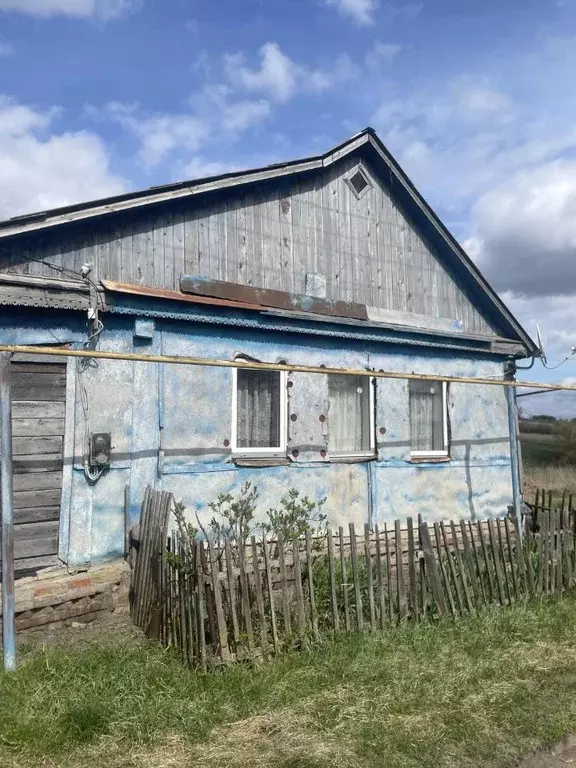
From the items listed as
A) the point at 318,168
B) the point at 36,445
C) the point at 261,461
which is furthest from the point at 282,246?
the point at 36,445

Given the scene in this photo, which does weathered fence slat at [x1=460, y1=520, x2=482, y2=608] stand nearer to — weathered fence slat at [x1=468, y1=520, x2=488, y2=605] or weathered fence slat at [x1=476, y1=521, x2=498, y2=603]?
weathered fence slat at [x1=468, y1=520, x2=488, y2=605]

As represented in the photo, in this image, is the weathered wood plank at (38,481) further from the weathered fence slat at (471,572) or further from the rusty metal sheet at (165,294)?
the weathered fence slat at (471,572)

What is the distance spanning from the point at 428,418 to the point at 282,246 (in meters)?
3.42

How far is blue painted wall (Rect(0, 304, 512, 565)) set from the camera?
20.8ft

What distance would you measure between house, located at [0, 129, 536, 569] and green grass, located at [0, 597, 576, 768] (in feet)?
6.21

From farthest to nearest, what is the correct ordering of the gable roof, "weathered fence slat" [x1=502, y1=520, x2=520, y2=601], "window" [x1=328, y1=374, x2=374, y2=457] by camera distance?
"window" [x1=328, y1=374, x2=374, y2=457] → "weathered fence slat" [x1=502, y1=520, x2=520, y2=601] → the gable roof

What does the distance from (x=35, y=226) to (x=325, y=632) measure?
4492 mm

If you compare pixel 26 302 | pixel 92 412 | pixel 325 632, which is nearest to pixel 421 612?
pixel 325 632

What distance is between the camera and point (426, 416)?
960 cm

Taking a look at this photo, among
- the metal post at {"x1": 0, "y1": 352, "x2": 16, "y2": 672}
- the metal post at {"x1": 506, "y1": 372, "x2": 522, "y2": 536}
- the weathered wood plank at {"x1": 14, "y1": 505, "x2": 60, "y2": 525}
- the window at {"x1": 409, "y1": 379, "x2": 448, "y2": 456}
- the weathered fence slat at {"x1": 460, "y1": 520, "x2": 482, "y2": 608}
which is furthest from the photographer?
the metal post at {"x1": 506, "y1": 372, "x2": 522, "y2": 536}

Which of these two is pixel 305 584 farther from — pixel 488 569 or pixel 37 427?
pixel 37 427

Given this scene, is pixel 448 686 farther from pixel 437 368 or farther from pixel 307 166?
pixel 307 166

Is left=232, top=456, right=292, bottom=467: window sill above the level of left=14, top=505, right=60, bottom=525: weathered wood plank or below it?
above

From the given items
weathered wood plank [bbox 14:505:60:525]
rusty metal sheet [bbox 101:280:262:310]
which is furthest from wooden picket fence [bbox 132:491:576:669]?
rusty metal sheet [bbox 101:280:262:310]
